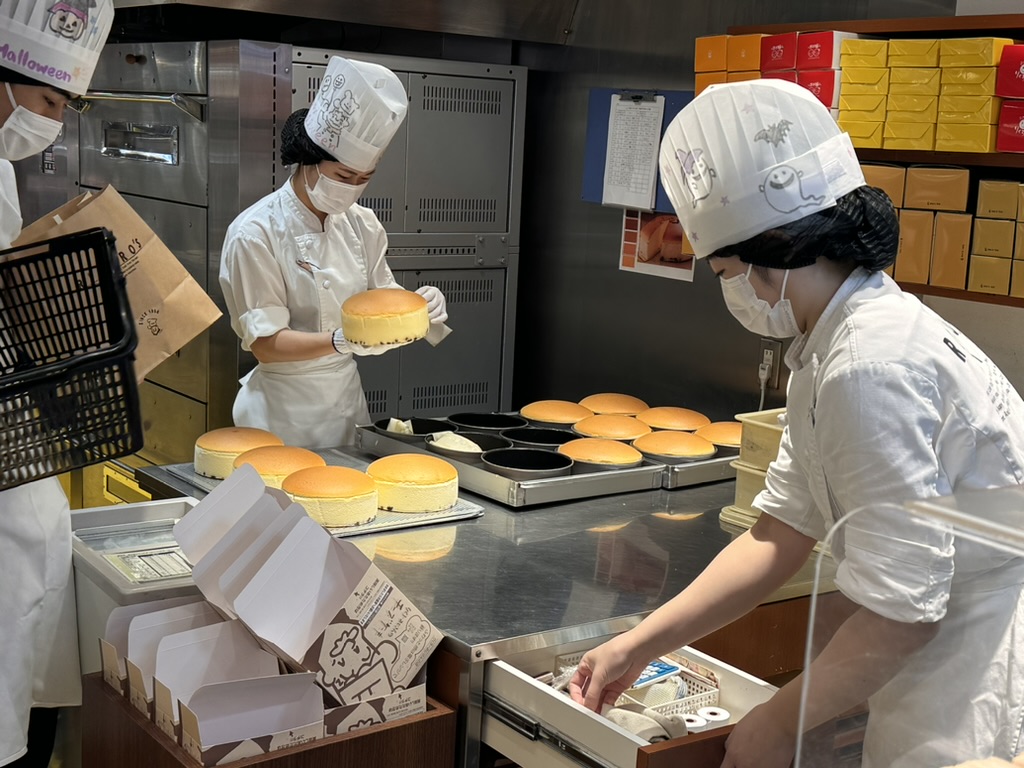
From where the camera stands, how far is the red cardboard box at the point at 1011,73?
2.51 m

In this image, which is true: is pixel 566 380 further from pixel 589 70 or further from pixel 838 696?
pixel 838 696

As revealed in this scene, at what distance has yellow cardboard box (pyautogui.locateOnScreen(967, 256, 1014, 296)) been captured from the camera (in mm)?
2602

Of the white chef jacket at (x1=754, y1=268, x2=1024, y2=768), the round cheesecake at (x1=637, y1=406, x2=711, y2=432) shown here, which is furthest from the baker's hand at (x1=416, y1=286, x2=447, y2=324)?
the white chef jacket at (x1=754, y1=268, x2=1024, y2=768)

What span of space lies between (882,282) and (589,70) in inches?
115

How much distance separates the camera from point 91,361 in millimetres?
1388

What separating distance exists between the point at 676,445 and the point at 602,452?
0.72ft

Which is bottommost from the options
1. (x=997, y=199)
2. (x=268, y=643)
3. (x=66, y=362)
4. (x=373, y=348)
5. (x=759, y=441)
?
(x=268, y=643)

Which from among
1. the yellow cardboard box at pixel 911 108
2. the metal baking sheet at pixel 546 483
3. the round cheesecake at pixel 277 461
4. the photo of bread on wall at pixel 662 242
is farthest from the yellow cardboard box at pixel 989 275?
the round cheesecake at pixel 277 461

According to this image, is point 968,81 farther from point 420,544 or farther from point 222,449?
point 222,449

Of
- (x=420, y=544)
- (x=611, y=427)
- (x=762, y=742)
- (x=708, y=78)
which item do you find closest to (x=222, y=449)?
(x=420, y=544)

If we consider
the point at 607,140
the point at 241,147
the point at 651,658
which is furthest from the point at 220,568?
the point at 607,140

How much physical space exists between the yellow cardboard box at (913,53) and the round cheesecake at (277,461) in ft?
5.39

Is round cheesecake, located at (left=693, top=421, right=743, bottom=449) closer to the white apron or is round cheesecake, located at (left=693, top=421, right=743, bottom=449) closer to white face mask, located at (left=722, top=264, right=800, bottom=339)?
white face mask, located at (left=722, top=264, right=800, bottom=339)

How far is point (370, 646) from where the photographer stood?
67.7 inches
